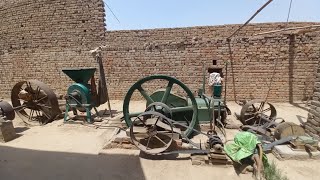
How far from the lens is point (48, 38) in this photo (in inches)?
456

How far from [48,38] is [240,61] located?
889cm

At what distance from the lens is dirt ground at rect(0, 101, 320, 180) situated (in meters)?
4.18

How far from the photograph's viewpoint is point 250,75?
965 centimetres

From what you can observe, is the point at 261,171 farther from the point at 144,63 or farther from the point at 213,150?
the point at 144,63

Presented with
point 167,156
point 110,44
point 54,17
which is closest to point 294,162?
point 167,156

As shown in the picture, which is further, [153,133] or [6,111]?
[6,111]

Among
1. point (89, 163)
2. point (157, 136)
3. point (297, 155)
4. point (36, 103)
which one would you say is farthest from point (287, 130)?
point (36, 103)

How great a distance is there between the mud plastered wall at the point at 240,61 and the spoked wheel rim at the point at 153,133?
214 inches

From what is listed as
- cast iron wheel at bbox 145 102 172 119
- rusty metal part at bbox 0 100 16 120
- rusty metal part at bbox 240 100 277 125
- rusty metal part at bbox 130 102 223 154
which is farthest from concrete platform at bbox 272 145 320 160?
rusty metal part at bbox 0 100 16 120

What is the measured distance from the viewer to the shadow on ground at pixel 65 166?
165 inches

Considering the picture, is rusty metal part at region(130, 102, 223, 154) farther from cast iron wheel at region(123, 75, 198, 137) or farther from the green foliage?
the green foliage

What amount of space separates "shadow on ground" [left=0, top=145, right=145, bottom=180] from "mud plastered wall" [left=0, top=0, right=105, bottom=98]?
650cm

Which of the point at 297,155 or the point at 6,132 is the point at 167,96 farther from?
the point at 6,132

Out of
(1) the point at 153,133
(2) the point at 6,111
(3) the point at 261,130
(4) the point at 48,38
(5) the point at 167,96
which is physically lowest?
(3) the point at 261,130
